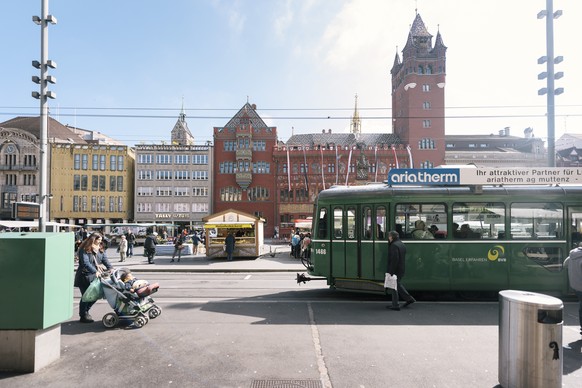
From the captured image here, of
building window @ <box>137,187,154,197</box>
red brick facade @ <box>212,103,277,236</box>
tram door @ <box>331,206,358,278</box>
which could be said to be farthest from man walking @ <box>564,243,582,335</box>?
building window @ <box>137,187,154,197</box>

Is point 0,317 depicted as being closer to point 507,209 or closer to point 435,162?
point 507,209

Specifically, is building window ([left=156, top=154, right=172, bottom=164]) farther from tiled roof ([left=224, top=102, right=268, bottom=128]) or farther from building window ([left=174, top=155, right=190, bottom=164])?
tiled roof ([left=224, top=102, right=268, bottom=128])

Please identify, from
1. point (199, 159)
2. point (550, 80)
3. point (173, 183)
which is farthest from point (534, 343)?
point (173, 183)

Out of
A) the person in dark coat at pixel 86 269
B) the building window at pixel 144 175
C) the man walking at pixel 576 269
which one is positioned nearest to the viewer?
the man walking at pixel 576 269

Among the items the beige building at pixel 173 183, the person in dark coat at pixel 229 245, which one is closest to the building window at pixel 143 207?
the beige building at pixel 173 183

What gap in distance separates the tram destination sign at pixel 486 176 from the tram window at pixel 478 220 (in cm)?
60

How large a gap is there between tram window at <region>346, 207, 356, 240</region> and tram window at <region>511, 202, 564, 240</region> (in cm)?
398

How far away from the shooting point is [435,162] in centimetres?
5806

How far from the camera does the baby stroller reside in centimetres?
724

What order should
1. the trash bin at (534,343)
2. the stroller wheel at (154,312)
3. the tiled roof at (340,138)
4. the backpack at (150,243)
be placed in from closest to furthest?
the trash bin at (534,343) → the stroller wheel at (154,312) → the backpack at (150,243) → the tiled roof at (340,138)

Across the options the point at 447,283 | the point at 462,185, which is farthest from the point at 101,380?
the point at 462,185

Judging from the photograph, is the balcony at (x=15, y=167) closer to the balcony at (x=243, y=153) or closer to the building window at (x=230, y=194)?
the building window at (x=230, y=194)

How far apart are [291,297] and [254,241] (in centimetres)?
1247

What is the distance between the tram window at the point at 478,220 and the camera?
9430 mm
